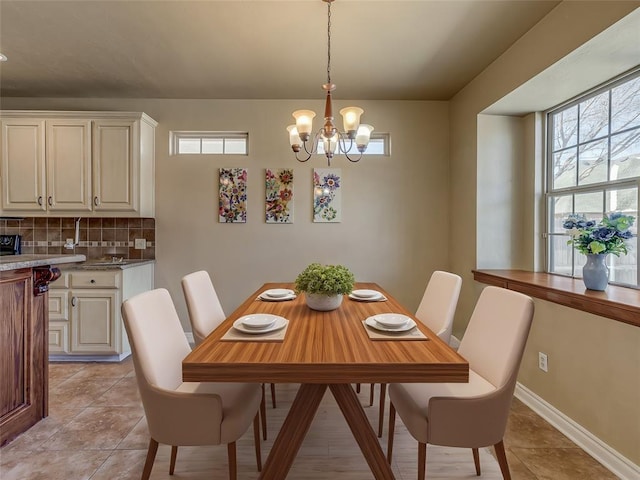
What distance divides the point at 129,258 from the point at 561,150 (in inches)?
161

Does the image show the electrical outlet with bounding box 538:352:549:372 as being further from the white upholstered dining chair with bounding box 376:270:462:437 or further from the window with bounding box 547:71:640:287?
the white upholstered dining chair with bounding box 376:270:462:437

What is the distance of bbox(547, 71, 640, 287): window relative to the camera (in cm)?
189

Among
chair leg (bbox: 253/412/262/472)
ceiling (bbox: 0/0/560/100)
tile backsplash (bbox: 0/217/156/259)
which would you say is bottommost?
chair leg (bbox: 253/412/262/472)

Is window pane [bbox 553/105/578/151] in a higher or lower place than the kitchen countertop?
higher

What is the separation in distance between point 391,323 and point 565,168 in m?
2.10

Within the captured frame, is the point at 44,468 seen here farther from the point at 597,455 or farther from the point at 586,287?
the point at 586,287

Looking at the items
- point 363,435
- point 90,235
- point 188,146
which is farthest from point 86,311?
point 363,435

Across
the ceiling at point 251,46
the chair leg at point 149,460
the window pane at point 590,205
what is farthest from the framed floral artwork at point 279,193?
the window pane at point 590,205

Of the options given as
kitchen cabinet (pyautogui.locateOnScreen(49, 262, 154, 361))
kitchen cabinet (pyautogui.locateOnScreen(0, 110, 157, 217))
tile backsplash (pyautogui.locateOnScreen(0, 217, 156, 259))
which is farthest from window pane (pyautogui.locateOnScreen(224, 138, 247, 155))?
kitchen cabinet (pyautogui.locateOnScreen(49, 262, 154, 361))

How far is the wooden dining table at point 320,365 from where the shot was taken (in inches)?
41.6

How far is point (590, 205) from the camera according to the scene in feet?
7.14

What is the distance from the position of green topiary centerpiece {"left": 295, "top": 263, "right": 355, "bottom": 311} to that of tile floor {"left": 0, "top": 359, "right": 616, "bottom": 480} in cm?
82

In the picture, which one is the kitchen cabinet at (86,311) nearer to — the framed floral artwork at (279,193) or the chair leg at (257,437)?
the framed floral artwork at (279,193)

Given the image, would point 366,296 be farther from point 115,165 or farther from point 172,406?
point 115,165
